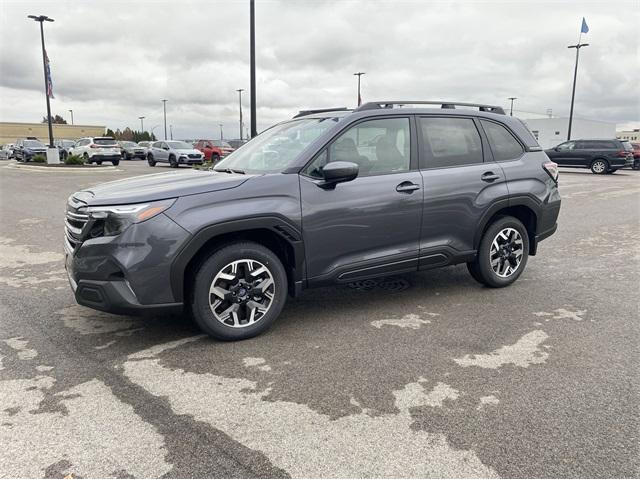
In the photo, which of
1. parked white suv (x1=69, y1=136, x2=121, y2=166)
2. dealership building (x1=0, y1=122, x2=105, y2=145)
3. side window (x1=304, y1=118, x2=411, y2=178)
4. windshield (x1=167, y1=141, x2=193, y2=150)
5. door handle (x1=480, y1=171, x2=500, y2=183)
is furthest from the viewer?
dealership building (x1=0, y1=122, x2=105, y2=145)

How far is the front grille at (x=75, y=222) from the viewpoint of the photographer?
12.4ft

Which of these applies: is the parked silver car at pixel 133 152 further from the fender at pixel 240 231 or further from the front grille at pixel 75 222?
the fender at pixel 240 231

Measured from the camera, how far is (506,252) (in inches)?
214

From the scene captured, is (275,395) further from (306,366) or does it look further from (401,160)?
(401,160)

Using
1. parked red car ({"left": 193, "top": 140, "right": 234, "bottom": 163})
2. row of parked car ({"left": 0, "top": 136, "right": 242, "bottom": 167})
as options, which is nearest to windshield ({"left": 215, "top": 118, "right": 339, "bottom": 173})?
row of parked car ({"left": 0, "top": 136, "right": 242, "bottom": 167})

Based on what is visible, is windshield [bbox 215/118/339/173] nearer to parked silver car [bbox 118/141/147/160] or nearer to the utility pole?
the utility pole

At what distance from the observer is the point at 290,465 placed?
8.14 feet

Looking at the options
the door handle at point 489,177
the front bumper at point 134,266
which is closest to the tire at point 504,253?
the door handle at point 489,177

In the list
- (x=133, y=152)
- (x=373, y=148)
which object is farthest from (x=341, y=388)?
(x=133, y=152)

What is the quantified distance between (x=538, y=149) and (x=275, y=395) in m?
4.16

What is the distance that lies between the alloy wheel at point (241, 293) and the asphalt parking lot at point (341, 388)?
23 centimetres

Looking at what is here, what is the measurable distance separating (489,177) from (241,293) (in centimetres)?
279

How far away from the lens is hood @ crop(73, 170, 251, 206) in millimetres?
3695

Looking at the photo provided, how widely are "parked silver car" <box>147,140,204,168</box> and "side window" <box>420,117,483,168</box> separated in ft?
82.9
